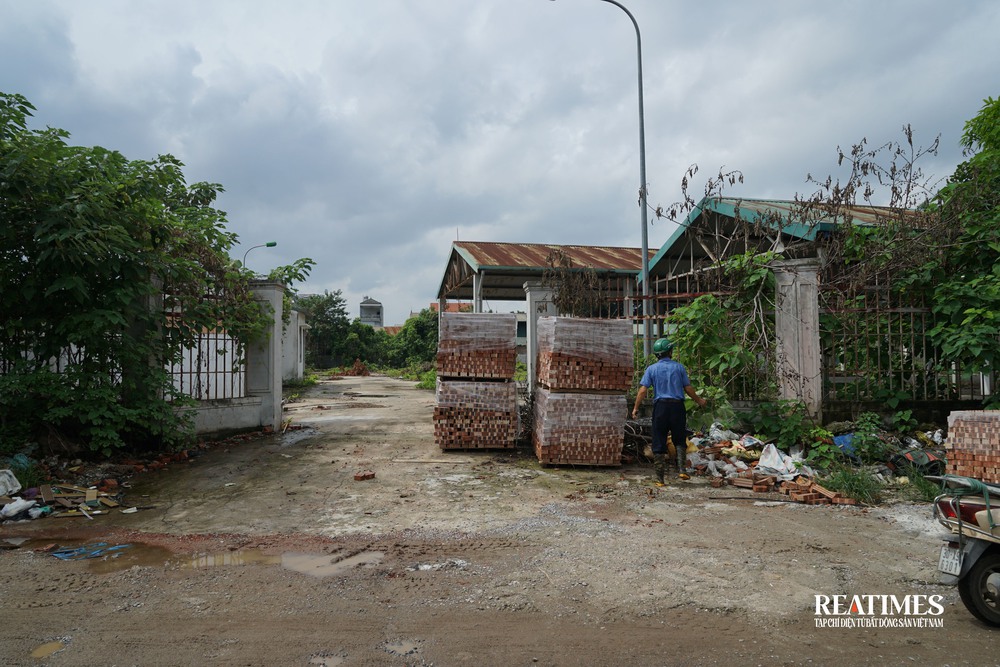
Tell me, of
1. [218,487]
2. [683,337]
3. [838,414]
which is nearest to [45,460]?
[218,487]

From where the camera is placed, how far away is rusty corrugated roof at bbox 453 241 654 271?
14.6 m

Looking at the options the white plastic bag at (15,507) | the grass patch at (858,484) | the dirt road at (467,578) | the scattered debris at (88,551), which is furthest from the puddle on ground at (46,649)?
the grass patch at (858,484)

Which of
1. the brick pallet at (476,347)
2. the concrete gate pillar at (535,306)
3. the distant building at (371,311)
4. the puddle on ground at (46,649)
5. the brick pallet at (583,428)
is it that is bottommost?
the puddle on ground at (46,649)

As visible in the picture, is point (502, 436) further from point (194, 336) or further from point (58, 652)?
point (58, 652)

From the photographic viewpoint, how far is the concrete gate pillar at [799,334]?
7.79 m

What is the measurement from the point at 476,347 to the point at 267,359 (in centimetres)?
397

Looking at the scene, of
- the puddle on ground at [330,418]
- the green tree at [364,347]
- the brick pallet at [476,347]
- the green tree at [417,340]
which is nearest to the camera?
the brick pallet at [476,347]

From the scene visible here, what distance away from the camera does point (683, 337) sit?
8.38m

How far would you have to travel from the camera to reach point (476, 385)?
8.00 meters

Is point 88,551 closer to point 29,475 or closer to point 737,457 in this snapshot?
point 29,475

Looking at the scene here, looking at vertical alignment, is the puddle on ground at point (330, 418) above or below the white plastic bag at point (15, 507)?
above

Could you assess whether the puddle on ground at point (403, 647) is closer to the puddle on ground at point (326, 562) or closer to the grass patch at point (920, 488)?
the puddle on ground at point (326, 562)

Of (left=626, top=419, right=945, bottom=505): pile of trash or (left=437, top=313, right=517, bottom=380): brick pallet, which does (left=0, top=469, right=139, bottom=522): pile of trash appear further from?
(left=626, top=419, right=945, bottom=505): pile of trash

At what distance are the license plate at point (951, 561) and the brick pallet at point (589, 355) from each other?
4.02 meters
